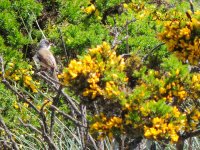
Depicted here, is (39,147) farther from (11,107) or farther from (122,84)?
(122,84)

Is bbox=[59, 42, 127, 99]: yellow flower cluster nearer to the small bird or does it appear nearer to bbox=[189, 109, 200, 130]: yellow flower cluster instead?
bbox=[189, 109, 200, 130]: yellow flower cluster

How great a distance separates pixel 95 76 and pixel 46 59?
8.14 feet

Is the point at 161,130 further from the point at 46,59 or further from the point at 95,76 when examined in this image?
the point at 46,59

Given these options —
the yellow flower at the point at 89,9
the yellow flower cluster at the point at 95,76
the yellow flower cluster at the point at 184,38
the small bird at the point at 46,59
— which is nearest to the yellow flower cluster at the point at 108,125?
the yellow flower cluster at the point at 95,76

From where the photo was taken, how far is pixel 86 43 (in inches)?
235

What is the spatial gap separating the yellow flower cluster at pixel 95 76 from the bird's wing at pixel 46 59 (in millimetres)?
2285

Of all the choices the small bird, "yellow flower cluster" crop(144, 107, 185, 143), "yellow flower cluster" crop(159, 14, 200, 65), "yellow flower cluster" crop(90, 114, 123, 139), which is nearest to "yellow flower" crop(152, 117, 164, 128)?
"yellow flower cluster" crop(144, 107, 185, 143)

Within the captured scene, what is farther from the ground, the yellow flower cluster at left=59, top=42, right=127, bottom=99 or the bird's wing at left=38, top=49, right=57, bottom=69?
the yellow flower cluster at left=59, top=42, right=127, bottom=99

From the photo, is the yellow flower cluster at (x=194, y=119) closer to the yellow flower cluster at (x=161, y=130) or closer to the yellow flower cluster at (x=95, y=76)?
the yellow flower cluster at (x=161, y=130)

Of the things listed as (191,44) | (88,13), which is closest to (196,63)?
(191,44)

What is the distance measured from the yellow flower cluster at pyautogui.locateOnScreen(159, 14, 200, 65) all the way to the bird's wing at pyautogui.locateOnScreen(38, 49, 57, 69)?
2.05 m

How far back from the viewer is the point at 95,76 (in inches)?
86.4

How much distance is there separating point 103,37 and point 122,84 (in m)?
3.88

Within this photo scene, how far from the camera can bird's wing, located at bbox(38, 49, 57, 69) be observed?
15.0ft
